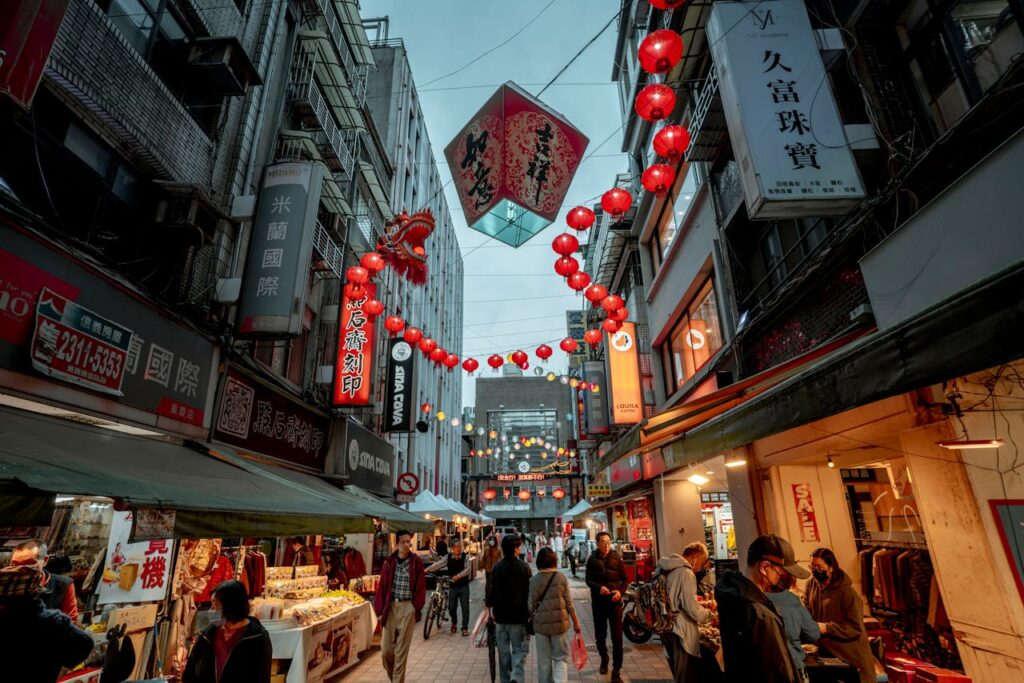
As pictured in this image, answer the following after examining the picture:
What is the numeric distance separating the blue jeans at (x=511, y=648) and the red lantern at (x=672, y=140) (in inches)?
302

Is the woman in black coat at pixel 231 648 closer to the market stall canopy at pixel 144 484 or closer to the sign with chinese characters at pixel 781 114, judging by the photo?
the market stall canopy at pixel 144 484

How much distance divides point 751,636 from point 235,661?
384 cm

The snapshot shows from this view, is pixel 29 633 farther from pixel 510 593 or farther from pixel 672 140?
pixel 672 140

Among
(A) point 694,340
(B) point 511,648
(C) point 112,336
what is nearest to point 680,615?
(B) point 511,648

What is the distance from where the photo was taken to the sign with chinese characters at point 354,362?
42.8 ft

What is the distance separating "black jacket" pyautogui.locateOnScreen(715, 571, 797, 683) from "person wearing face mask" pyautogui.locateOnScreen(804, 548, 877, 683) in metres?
2.50

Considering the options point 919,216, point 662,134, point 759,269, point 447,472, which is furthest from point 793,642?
point 447,472

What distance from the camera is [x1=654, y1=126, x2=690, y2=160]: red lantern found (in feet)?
25.5

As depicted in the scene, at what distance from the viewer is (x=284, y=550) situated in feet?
40.1

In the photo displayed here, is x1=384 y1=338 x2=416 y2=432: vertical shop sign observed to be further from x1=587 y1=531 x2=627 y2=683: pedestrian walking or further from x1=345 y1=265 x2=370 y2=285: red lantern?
x1=587 y1=531 x2=627 y2=683: pedestrian walking

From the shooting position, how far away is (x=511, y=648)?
652 cm

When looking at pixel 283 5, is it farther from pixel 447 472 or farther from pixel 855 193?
pixel 447 472

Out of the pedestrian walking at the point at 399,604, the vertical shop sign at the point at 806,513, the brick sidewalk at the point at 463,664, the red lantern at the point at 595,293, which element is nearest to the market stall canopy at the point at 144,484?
the pedestrian walking at the point at 399,604

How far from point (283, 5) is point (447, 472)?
31.0 m
